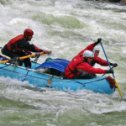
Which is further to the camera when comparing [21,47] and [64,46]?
[64,46]

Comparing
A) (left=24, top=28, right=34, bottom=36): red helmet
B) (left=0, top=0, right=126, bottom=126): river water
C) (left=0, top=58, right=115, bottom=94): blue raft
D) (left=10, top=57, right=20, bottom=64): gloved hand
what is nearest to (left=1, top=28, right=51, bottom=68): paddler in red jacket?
(left=24, top=28, right=34, bottom=36): red helmet

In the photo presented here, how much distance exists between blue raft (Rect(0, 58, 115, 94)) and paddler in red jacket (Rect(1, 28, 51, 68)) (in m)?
0.39

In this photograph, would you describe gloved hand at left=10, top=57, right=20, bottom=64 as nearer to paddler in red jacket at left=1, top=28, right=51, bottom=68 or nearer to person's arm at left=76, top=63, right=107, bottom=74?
paddler in red jacket at left=1, top=28, right=51, bottom=68

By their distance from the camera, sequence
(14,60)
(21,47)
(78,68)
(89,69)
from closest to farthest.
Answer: (89,69)
(78,68)
(14,60)
(21,47)

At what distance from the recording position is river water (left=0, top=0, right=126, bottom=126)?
9742mm

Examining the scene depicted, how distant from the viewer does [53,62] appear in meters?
11.4

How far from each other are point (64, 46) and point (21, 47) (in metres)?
4.28

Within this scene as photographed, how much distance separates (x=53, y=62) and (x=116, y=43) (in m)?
6.00

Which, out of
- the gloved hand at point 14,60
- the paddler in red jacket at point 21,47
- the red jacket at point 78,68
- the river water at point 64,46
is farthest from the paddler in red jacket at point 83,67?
the gloved hand at point 14,60

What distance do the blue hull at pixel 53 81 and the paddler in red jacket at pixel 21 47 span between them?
1.59ft

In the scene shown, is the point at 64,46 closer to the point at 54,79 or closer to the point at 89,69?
the point at 54,79

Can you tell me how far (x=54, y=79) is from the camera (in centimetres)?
1113

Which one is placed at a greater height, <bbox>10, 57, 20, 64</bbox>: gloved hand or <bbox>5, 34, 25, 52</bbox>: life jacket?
<bbox>5, 34, 25, 52</bbox>: life jacket

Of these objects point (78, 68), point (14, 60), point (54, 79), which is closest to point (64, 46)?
point (14, 60)
